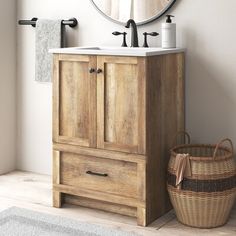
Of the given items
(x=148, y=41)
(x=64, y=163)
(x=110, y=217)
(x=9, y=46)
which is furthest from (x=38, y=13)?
(x=110, y=217)

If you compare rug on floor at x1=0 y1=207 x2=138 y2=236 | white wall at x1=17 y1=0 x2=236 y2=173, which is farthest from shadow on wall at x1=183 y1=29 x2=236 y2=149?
rug on floor at x1=0 y1=207 x2=138 y2=236

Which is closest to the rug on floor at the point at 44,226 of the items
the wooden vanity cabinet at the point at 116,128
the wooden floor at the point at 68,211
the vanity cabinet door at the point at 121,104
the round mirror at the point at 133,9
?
the wooden floor at the point at 68,211

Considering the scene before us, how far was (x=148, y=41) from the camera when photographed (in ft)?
10.5

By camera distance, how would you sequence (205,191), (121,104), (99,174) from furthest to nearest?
(99,174)
(121,104)
(205,191)

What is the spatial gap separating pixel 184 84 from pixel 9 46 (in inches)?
53.8

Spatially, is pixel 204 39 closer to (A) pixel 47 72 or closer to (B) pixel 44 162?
(A) pixel 47 72

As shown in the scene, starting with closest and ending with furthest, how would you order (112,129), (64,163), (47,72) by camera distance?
(112,129), (64,163), (47,72)

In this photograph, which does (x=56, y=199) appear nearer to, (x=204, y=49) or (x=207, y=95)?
(x=207, y=95)

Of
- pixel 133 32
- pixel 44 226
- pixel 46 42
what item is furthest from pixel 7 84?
pixel 44 226

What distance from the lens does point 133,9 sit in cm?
322

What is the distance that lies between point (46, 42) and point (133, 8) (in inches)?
26.9

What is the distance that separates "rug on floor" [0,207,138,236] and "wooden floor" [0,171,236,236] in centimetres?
8

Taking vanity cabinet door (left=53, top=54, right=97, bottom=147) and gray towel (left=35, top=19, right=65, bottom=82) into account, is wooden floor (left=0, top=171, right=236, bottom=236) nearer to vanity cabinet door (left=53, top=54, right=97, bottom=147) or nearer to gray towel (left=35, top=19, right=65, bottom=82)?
vanity cabinet door (left=53, top=54, right=97, bottom=147)

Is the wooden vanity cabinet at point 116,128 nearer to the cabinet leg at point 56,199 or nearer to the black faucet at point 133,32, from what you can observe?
the cabinet leg at point 56,199
